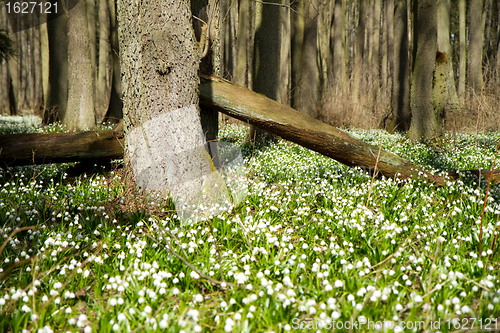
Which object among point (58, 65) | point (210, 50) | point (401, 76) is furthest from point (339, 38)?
point (210, 50)

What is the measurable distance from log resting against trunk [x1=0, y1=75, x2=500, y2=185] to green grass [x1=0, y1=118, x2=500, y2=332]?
493mm

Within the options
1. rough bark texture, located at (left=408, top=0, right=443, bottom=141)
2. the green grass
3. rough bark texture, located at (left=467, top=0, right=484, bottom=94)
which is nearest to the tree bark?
rough bark texture, located at (left=467, top=0, right=484, bottom=94)

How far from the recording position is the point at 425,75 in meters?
8.68

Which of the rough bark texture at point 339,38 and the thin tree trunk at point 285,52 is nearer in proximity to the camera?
the thin tree trunk at point 285,52

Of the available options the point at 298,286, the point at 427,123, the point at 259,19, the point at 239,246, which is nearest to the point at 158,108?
the point at 239,246

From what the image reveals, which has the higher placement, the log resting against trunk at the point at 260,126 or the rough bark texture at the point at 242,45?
the rough bark texture at the point at 242,45

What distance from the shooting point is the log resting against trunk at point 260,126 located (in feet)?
16.2

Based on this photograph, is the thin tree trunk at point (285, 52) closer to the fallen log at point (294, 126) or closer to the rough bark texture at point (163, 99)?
the fallen log at point (294, 126)

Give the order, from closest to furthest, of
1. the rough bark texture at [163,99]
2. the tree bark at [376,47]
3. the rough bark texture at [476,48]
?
the rough bark texture at [163,99], the rough bark texture at [476,48], the tree bark at [376,47]

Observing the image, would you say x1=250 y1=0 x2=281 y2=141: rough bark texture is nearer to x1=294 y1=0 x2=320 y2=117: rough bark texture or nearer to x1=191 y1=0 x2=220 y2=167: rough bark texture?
x1=294 y1=0 x2=320 y2=117: rough bark texture

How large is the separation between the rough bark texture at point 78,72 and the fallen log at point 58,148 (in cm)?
548

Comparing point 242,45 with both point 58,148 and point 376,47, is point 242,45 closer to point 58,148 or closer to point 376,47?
point 376,47

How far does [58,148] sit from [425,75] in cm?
836

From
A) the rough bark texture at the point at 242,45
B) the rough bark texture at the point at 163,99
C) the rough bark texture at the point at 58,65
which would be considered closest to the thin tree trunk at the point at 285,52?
the rough bark texture at the point at 242,45
